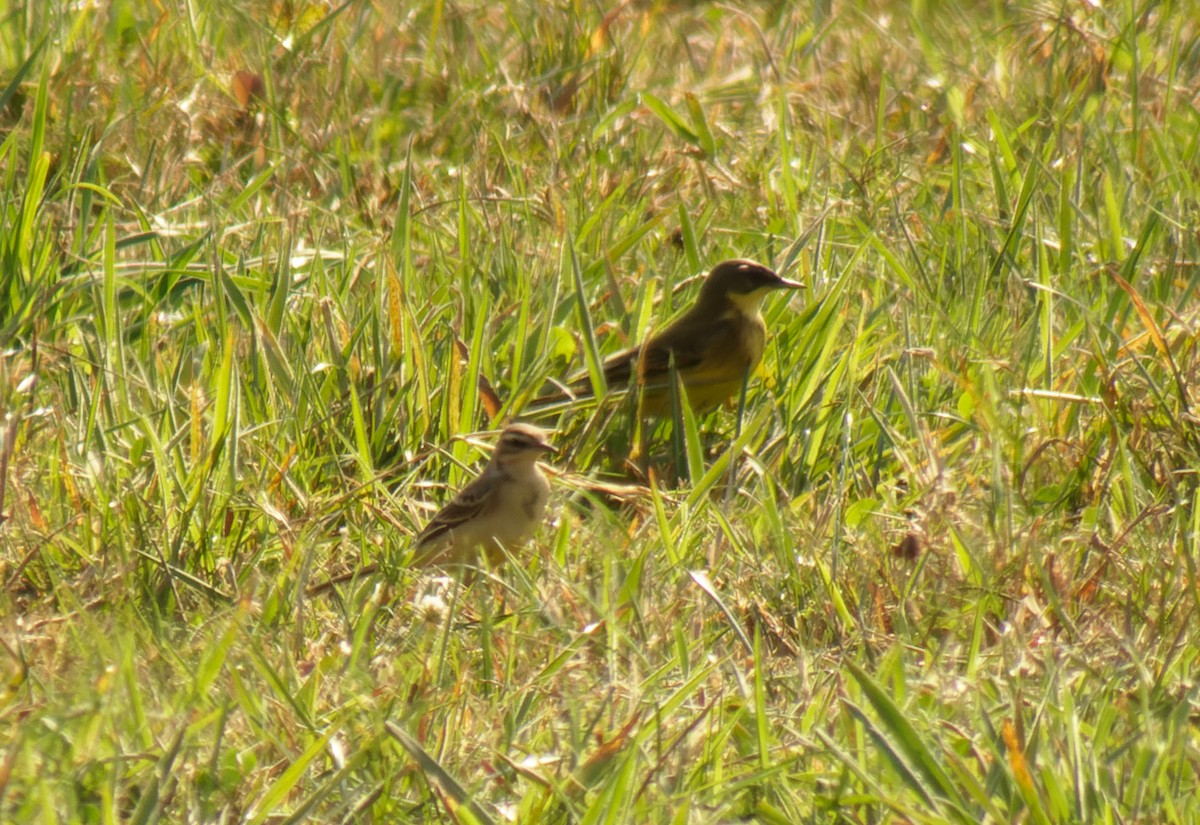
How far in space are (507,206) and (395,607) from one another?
2409mm

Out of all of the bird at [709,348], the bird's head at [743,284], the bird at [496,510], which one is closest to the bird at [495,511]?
the bird at [496,510]

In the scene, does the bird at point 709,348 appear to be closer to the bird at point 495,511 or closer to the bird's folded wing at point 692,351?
the bird's folded wing at point 692,351

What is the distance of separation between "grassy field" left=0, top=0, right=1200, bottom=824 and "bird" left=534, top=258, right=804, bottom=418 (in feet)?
0.37

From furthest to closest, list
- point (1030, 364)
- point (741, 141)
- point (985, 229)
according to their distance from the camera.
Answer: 1. point (741, 141)
2. point (985, 229)
3. point (1030, 364)

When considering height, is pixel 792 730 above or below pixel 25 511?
above

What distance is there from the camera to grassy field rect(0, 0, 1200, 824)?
11.6ft

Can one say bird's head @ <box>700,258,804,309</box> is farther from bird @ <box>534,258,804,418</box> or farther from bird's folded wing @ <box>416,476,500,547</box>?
bird's folded wing @ <box>416,476,500,547</box>

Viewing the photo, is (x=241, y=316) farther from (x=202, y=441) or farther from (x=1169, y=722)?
(x=1169, y=722)

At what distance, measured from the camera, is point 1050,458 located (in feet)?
16.9

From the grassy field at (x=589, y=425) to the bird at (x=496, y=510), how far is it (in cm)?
9

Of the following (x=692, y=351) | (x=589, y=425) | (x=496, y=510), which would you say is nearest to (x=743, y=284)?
(x=692, y=351)

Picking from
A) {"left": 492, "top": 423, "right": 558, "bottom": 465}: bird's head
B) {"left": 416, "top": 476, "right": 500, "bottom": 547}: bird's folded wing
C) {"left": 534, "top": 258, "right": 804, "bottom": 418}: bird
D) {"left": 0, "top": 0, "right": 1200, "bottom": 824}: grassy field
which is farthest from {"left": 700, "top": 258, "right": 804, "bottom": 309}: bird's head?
{"left": 416, "top": 476, "right": 500, "bottom": 547}: bird's folded wing

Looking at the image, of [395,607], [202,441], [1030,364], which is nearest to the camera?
[395,607]

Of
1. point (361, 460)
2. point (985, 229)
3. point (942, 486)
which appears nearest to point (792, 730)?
point (942, 486)
